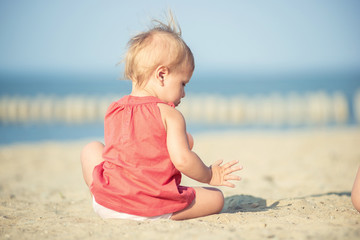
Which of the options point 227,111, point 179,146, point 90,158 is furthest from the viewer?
point 227,111

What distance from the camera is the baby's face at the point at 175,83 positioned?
2.24 m

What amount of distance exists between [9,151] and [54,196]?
411cm

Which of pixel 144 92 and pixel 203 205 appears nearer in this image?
pixel 144 92

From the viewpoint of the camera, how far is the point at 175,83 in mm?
2254

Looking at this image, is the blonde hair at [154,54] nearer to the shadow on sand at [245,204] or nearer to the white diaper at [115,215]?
the white diaper at [115,215]

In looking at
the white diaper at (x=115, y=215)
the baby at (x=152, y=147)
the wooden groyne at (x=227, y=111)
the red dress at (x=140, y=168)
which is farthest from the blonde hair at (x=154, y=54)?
the wooden groyne at (x=227, y=111)

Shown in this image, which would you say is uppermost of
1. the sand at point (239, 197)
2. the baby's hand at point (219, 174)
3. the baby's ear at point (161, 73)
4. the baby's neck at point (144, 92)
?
the baby's ear at point (161, 73)

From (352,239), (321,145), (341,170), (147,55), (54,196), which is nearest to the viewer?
(352,239)

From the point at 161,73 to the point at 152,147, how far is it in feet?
1.54

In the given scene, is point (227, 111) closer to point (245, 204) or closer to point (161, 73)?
point (245, 204)

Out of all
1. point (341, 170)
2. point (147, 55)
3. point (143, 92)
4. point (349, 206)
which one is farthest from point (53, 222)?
point (341, 170)

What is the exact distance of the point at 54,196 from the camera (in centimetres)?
372

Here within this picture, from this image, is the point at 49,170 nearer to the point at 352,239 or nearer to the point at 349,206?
the point at 349,206

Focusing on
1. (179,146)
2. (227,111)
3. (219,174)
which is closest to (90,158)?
(179,146)
